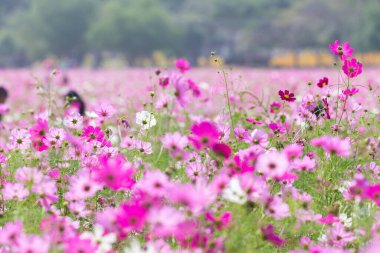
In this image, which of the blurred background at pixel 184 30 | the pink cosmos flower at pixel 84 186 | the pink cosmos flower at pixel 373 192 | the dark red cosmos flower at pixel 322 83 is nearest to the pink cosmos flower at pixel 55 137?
the pink cosmos flower at pixel 84 186

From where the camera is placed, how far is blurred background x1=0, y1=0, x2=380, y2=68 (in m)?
38.0

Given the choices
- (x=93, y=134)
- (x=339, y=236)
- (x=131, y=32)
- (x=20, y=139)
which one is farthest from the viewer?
(x=131, y=32)

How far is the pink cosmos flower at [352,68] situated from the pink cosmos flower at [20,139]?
1.35 m

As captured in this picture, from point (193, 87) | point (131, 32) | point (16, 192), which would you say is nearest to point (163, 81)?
point (193, 87)

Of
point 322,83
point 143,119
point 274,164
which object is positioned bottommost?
point 274,164

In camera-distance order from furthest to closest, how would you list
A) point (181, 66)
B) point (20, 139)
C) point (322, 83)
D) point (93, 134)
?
1. point (181, 66)
2. point (322, 83)
3. point (20, 139)
4. point (93, 134)

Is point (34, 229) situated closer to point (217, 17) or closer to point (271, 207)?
point (271, 207)

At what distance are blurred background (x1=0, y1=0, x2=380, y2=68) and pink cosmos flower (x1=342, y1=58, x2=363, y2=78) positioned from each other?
94.5 feet

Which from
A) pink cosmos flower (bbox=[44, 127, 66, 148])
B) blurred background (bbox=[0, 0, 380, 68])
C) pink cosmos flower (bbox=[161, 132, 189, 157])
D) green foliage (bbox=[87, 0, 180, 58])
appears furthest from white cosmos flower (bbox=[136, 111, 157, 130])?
green foliage (bbox=[87, 0, 180, 58])

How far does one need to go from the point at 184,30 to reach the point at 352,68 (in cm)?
4417

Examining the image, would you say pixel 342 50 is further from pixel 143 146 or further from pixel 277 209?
pixel 277 209

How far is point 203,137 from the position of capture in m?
1.79

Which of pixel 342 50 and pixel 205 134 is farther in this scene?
pixel 342 50

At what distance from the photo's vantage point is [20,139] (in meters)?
2.64
